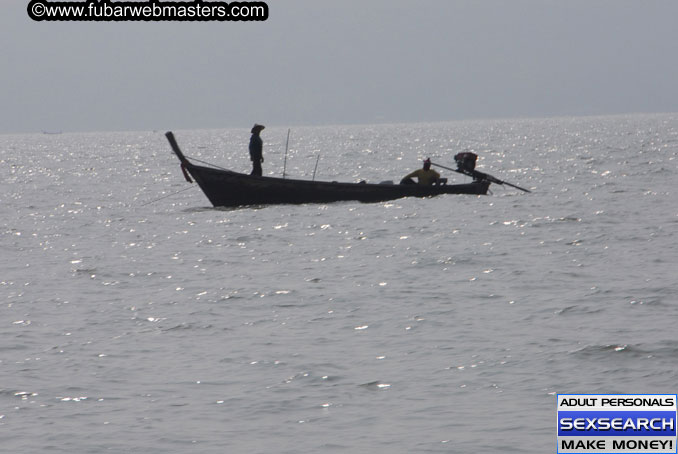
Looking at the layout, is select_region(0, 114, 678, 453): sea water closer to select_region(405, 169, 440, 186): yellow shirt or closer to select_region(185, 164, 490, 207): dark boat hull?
select_region(185, 164, 490, 207): dark boat hull

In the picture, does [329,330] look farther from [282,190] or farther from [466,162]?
[466,162]

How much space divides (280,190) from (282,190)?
5 centimetres

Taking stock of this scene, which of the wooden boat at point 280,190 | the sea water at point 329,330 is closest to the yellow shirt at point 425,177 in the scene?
the wooden boat at point 280,190

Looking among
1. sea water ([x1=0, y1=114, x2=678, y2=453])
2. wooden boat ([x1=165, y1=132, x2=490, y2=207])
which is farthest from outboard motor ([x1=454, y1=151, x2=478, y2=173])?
sea water ([x1=0, y1=114, x2=678, y2=453])

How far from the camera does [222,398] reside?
30.7 ft

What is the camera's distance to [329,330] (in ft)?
39.6

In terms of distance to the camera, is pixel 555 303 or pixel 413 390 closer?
pixel 413 390

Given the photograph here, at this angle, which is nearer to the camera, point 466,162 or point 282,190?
point 282,190

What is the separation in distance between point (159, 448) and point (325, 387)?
199cm

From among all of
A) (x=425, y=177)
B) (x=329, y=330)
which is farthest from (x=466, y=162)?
(x=329, y=330)

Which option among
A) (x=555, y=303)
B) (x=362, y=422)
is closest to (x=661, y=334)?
(x=555, y=303)

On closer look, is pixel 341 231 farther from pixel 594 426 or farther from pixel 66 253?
pixel 594 426

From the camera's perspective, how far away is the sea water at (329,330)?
8.62 metres

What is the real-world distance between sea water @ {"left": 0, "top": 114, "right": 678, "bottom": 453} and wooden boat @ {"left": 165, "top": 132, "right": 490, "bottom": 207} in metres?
1.71
